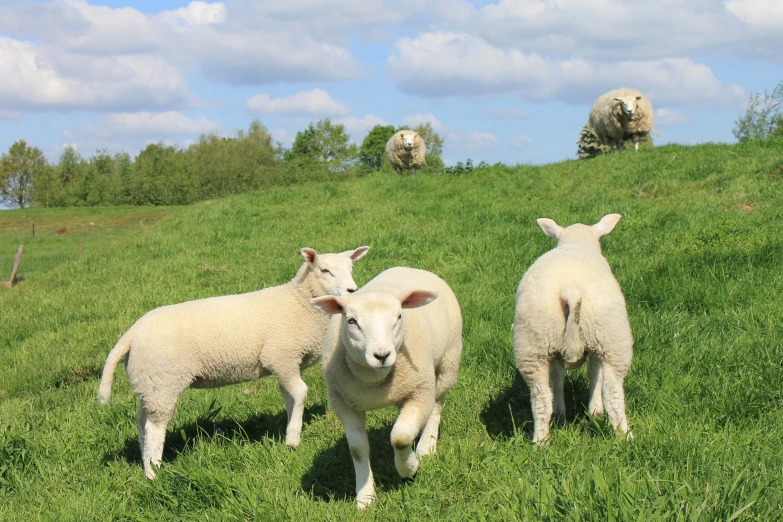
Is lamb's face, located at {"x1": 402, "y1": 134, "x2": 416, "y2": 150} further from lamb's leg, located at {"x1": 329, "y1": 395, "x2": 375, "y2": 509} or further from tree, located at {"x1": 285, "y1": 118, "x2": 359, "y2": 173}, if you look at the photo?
tree, located at {"x1": 285, "y1": 118, "x2": 359, "y2": 173}

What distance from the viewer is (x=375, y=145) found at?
71250mm

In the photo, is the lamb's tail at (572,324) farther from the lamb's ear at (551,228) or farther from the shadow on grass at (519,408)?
the lamb's ear at (551,228)

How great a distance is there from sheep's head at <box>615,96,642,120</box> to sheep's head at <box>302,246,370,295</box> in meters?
12.0

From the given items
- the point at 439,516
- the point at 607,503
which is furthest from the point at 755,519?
the point at 439,516

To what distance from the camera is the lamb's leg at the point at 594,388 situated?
4207 mm

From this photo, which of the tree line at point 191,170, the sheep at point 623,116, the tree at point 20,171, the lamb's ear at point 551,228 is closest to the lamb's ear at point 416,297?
the lamb's ear at point 551,228

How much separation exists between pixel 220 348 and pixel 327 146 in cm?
6671

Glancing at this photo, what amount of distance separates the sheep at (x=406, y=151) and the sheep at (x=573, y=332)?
1742 cm

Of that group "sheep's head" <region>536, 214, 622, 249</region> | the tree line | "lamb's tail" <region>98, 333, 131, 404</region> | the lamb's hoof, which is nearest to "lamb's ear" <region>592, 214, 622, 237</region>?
"sheep's head" <region>536, 214, 622, 249</region>

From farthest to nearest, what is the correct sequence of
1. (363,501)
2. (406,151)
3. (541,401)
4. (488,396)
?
1. (406,151)
2. (488,396)
3. (541,401)
4. (363,501)

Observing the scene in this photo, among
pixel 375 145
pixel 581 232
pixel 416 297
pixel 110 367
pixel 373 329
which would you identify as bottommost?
pixel 110 367

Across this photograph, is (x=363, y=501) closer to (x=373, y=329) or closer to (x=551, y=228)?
(x=373, y=329)

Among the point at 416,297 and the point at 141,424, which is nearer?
the point at 416,297

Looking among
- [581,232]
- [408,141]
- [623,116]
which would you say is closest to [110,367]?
[581,232]
